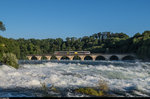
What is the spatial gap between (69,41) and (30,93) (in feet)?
433

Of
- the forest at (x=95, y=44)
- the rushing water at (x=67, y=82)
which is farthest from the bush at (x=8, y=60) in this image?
the forest at (x=95, y=44)

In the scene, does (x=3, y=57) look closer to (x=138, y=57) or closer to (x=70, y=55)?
(x=138, y=57)

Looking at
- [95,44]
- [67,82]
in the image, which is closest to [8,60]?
[67,82]

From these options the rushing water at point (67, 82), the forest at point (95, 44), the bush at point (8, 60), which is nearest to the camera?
the rushing water at point (67, 82)

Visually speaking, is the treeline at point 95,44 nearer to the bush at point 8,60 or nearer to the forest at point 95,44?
the forest at point 95,44

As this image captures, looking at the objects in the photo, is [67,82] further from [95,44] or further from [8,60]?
[95,44]

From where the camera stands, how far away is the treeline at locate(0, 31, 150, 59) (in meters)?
85.5

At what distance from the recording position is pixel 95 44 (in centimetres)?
13500

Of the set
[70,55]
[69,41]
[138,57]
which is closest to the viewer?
[138,57]

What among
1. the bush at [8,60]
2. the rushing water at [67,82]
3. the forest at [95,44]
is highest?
the forest at [95,44]

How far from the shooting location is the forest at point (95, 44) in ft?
278

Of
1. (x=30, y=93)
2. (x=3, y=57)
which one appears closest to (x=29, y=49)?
(x=3, y=57)

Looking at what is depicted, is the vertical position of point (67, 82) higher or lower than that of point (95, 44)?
lower

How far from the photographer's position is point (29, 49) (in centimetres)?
10581
